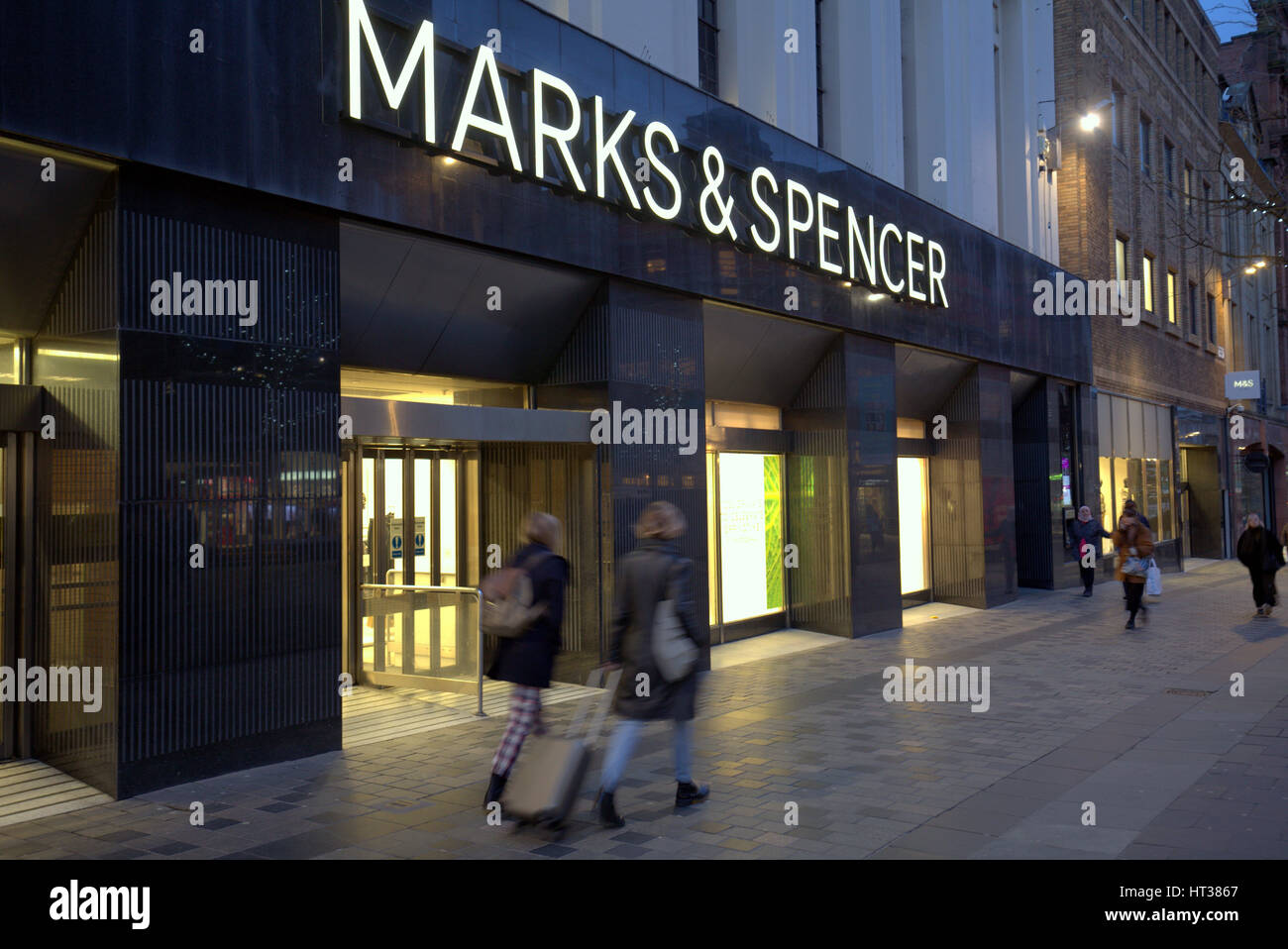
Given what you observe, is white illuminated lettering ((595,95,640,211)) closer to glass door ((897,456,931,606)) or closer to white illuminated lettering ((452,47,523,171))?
white illuminated lettering ((452,47,523,171))

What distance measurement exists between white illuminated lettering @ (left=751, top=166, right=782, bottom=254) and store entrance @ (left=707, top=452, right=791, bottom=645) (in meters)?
2.64

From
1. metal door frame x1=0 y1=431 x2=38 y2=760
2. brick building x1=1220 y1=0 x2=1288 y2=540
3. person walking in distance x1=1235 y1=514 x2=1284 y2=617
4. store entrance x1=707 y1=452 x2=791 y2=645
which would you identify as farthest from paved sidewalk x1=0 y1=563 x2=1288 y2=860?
brick building x1=1220 y1=0 x2=1288 y2=540

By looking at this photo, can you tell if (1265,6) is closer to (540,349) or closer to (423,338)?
(540,349)

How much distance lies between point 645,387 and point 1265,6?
716cm

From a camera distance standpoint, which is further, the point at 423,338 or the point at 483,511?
the point at 483,511

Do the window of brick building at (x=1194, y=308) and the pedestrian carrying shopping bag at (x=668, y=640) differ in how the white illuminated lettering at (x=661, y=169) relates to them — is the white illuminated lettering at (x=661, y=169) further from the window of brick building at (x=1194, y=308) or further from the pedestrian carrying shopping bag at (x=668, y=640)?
the window of brick building at (x=1194, y=308)

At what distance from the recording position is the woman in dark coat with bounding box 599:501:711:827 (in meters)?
6.19

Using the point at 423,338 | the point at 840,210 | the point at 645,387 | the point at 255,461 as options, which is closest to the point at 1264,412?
the point at 840,210

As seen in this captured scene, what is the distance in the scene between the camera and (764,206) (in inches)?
511

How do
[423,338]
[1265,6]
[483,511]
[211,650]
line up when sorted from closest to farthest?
[211,650], [423,338], [1265,6], [483,511]

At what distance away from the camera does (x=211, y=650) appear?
23.9ft

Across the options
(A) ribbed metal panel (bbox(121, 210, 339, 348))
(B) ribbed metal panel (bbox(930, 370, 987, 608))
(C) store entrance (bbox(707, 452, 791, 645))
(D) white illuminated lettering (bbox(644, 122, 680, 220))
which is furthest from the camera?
(B) ribbed metal panel (bbox(930, 370, 987, 608))

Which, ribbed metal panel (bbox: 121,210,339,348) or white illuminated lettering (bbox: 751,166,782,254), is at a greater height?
white illuminated lettering (bbox: 751,166,782,254)
